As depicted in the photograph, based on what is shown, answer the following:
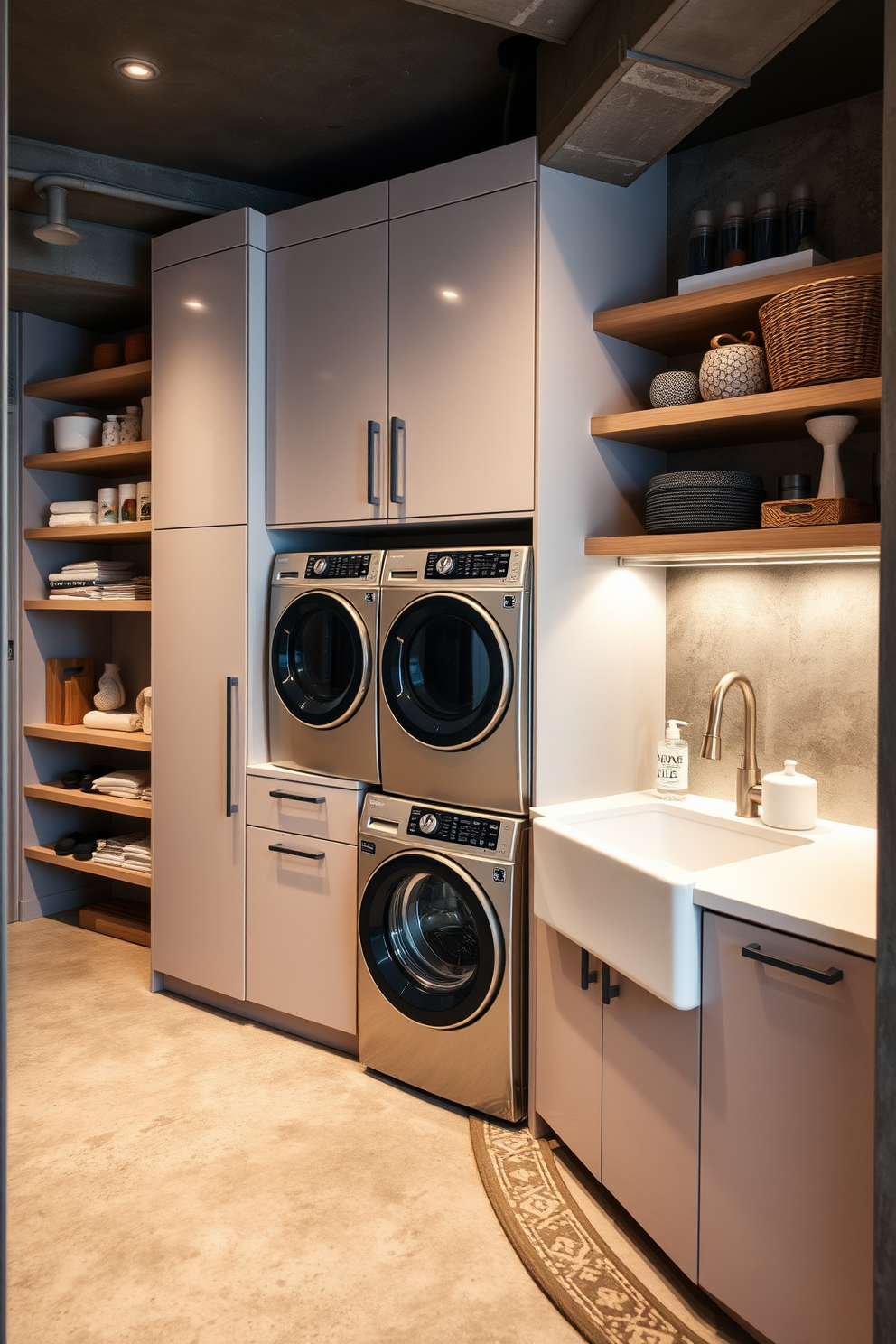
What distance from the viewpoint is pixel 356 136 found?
305 centimetres

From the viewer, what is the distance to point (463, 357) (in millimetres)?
2578

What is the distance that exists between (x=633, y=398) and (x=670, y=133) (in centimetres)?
66

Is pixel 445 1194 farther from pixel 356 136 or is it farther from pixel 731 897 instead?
pixel 356 136

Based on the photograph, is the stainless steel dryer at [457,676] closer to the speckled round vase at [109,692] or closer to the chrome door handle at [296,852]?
the chrome door handle at [296,852]

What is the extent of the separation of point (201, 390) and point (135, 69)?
0.90m

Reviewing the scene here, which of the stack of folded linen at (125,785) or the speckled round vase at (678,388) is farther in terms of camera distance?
the stack of folded linen at (125,785)

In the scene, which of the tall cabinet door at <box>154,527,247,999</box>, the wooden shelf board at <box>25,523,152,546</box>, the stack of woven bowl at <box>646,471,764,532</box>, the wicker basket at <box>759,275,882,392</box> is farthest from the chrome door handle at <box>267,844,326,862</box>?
the wicker basket at <box>759,275,882,392</box>

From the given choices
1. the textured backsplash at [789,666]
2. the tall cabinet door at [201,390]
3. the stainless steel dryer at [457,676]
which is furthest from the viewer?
the tall cabinet door at [201,390]

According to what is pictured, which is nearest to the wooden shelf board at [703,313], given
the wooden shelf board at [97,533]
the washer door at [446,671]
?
the washer door at [446,671]

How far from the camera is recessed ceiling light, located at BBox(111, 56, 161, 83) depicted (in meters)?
2.66

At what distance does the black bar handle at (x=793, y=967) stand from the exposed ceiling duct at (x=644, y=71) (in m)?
1.71

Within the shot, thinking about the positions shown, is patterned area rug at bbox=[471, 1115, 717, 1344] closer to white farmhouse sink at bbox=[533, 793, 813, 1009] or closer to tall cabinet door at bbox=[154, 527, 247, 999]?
white farmhouse sink at bbox=[533, 793, 813, 1009]

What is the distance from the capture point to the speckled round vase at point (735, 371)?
7.36 feet

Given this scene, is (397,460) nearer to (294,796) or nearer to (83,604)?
(294,796)
